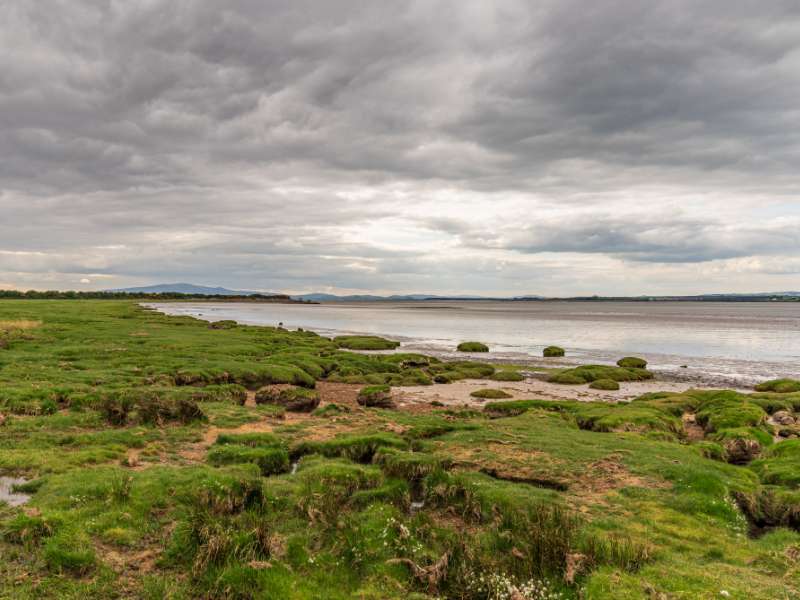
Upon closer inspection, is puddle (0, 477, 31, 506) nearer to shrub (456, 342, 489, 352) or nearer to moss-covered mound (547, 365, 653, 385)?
moss-covered mound (547, 365, 653, 385)

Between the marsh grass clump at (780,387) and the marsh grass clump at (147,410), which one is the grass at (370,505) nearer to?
the marsh grass clump at (147,410)

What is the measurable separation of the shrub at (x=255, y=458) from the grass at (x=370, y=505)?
0.27ft

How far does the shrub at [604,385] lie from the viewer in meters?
44.7

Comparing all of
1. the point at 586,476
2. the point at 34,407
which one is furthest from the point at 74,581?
the point at 34,407

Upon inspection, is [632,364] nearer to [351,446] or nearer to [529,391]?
[529,391]

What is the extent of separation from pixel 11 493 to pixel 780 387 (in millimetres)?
53706

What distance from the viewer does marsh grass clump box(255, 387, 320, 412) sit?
28.8m

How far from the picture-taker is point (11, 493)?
541 inches

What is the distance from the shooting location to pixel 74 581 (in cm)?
993

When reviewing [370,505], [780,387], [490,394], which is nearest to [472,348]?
[490,394]

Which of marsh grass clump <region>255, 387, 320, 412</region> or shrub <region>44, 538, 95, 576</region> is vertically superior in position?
shrub <region>44, 538, 95, 576</region>

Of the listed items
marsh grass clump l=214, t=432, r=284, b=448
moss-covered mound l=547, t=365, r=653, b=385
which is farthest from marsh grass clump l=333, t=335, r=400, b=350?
marsh grass clump l=214, t=432, r=284, b=448

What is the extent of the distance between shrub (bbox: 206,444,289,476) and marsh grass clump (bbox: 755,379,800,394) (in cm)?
4434

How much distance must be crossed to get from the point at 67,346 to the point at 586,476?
46.1 metres
